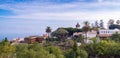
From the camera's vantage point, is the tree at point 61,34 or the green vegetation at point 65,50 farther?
the tree at point 61,34

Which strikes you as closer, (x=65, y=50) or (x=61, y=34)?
(x=65, y=50)

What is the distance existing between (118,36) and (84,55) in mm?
13168

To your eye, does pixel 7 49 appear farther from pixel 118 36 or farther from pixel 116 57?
pixel 118 36

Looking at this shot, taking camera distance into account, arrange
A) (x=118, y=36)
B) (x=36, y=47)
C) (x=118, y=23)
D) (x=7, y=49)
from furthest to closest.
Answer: (x=118, y=23), (x=118, y=36), (x=36, y=47), (x=7, y=49)

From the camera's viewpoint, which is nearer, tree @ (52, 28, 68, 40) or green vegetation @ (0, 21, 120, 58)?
green vegetation @ (0, 21, 120, 58)

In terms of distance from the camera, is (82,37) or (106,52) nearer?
(106,52)

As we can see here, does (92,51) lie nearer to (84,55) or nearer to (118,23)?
(84,55)

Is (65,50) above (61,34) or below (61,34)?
below

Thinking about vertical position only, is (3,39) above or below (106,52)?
above

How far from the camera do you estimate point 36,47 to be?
29266 millimetres

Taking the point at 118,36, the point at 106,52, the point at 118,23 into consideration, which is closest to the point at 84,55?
the point at 106,52

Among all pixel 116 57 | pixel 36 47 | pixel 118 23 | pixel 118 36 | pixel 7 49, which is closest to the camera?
pixel 7 49

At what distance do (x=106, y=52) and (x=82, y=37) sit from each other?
12.4 m

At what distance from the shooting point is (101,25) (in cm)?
6575
